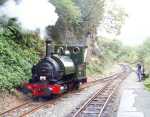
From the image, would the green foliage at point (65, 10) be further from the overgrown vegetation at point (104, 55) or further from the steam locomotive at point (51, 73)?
the overgrown vegetation at point (104, 55)

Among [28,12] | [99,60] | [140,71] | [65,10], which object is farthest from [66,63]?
[99,60]

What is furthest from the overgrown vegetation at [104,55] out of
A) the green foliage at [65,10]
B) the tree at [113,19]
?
the green foliage at [65,10]

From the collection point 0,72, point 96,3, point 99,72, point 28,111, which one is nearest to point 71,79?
point 0,72

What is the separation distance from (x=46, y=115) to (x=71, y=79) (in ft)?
24.6

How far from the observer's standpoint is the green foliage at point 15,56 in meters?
18.0

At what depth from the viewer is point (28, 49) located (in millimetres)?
22391

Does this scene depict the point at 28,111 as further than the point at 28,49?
No

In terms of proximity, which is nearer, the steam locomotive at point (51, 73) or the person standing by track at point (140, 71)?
the steam locomotive at point (51, 73)

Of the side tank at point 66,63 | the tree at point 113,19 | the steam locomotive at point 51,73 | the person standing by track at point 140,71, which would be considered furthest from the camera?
the tree at point 113,19

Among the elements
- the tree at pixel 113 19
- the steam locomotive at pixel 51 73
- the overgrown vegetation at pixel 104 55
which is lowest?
the steam locomotive at pixel 51 73

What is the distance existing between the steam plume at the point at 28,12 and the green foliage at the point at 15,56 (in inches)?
22.1

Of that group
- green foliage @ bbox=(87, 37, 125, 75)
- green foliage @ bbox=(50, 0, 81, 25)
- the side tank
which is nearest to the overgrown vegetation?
green foliage @ bbox=(87, 37, 125, 75)

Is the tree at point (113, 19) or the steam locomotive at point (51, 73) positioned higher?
the tree at point (113, 19)

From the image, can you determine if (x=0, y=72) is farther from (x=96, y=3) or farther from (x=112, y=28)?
(x=112, y=28)
